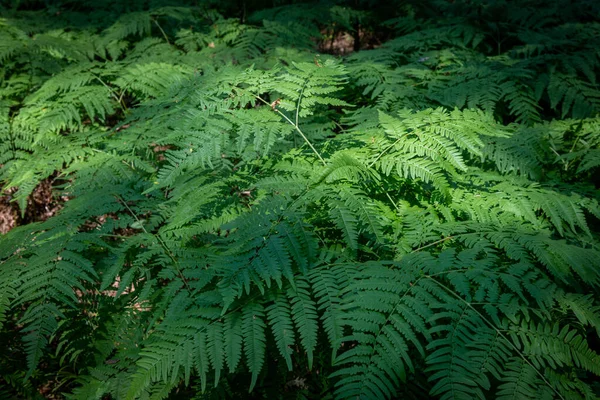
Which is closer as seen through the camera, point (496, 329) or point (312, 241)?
point (496, 329)

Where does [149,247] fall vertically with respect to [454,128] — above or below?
below

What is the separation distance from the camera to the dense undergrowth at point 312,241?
5.40ft

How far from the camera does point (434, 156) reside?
2.14m

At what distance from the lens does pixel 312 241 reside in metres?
1.88

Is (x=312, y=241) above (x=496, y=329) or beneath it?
above

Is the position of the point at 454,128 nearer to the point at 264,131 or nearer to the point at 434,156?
the point at 434,156

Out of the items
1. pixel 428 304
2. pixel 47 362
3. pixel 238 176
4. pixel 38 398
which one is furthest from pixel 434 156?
pixel 47 362

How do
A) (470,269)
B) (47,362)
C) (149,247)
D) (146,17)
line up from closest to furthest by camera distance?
(470,269) → (149,247) → (47,362) → (146,17)

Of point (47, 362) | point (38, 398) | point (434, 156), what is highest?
point (434, 156)

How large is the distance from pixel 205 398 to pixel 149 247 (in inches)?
34.5

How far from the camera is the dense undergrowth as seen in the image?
64.8 inches

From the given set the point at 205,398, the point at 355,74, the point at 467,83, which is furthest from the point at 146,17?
the point at 205,398

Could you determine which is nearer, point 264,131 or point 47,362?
point 264,131

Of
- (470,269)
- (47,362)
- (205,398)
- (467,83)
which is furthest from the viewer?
(467,83)
